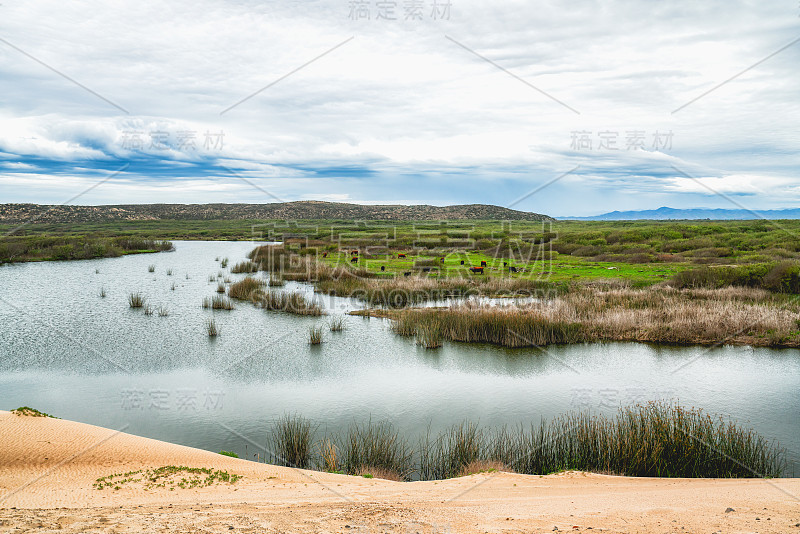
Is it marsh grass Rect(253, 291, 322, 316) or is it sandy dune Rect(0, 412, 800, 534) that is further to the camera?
marsh grass Rect(253, 291, 322, 316)

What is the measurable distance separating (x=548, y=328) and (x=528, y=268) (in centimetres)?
2029

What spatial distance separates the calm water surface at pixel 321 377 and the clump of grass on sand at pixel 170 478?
7.35 ft

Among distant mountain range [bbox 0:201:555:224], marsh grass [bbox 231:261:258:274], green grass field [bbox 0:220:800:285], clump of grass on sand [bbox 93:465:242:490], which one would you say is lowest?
clump of grass on sand [bbox 93:465:242:490]

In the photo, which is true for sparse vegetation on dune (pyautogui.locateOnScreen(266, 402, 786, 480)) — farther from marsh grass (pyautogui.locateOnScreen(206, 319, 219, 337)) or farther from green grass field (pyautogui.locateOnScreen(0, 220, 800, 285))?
green grass field (pyautogui.locateOnScreen(0, 220, 800, 285))

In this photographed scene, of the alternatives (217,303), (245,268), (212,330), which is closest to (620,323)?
(212,330)

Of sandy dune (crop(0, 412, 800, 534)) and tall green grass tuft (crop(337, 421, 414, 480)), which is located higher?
sandy dune (crop(0, 412, 800, 534))

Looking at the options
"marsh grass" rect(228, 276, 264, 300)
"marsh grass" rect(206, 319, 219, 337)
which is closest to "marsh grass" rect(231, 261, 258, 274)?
"marsh grass" rect(228, 276, 264, 300)

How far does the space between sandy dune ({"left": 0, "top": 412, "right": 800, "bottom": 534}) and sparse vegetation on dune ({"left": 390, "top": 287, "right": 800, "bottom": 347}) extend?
488 inches

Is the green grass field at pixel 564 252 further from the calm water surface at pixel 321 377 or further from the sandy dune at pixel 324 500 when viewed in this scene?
the sandy dune at pixel 324 500

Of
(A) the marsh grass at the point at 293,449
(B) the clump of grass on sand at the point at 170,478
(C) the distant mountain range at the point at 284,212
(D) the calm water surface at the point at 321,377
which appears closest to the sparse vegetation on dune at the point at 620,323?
(D) the calm water surface at the point at 321,377

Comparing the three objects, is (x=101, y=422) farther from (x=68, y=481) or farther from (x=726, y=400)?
(x=726, y=400)

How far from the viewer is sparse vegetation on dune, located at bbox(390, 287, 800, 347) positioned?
840 inches

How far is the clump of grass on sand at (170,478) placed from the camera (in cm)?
833

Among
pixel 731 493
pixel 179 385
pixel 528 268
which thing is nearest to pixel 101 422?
pixel 179 385
